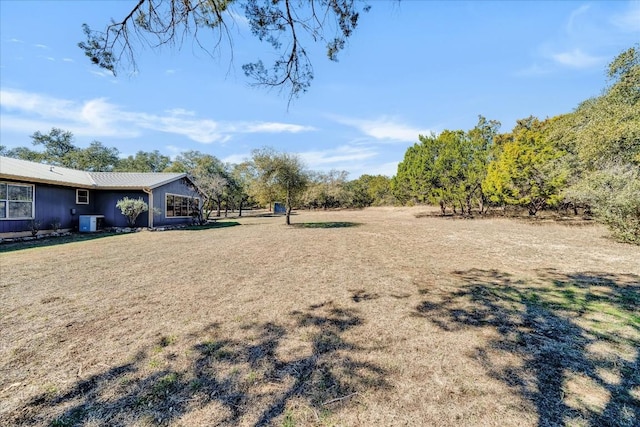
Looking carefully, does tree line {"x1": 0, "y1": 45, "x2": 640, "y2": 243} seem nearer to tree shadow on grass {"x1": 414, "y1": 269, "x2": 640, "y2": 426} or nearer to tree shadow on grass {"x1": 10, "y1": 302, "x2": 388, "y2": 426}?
tree shadow on grass {"x1": 414, "y1": 269, "x2": 640, "y2": 426}

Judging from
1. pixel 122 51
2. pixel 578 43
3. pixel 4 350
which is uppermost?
pixel 578 43

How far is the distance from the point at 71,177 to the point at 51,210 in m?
2.49

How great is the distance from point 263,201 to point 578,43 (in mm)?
15908

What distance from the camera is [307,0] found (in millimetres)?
3586

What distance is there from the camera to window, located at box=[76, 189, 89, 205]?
13344 millimetres

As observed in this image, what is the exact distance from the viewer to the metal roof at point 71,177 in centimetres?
1061

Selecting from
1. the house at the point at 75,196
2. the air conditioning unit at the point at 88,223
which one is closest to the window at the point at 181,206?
the house at the point at 75,196

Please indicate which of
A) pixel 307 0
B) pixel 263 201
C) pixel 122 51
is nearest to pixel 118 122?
pixel 263 201

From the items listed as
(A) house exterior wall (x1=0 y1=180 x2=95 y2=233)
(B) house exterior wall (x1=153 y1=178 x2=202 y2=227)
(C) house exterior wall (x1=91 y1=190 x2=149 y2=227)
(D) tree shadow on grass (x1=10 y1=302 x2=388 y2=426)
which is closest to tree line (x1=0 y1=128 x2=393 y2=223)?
(B) house exterior wall (x1=153 y1=178 x2=202 y2=227)

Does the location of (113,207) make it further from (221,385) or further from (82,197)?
(221,385)

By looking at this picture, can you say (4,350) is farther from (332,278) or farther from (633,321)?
(633,321)

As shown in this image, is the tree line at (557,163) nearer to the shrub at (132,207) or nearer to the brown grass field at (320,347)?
the brown grass field at (320,347)

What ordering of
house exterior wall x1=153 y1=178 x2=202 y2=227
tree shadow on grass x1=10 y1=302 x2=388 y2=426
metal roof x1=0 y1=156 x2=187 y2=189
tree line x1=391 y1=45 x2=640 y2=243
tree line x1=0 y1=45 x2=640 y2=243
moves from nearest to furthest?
1. tree shadow on grass x1=10 y1=302 x2=388 y2=426
2. tree line x1=391 y1=45 x2=640 y2=243
3. tree line x1=0 y1=45 x2=640 y2=243
4. metal roof x1=0 y1=156 x2=187 y2=189
5. house exterior wall x1=153 y1=178 x2=202 y2=227

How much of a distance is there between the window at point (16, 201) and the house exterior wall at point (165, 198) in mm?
4708
